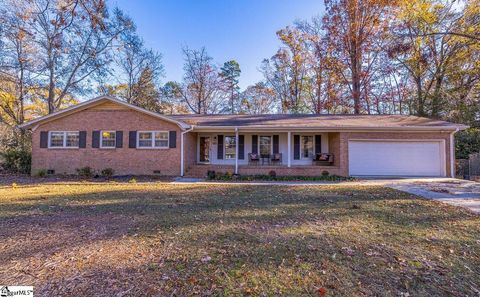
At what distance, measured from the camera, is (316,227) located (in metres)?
4.43

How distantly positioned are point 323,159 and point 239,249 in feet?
37.4

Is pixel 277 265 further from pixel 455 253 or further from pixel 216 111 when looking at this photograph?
pixel 216 111

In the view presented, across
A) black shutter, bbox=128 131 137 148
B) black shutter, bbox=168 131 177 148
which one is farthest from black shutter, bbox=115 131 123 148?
black shutter, bbox=168 131 177 148

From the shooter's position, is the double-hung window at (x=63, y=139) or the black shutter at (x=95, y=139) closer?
the black shutter at (x=95, y=139)

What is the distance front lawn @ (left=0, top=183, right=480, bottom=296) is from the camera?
2.55m

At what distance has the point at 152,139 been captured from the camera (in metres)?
13.0

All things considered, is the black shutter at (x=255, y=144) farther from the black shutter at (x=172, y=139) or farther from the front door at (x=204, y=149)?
the black shutter at (x=172, y=139)

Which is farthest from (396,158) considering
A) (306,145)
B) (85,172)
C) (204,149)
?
(85,172)

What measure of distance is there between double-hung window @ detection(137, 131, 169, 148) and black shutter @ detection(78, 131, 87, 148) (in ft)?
9.40

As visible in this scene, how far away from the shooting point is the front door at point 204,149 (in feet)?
50.8

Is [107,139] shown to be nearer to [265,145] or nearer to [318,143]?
[265,145]

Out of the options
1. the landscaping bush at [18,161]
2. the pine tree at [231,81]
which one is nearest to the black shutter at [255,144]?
the landscaping bush at [18,161]

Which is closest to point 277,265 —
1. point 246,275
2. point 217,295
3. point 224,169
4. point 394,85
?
point 246,275

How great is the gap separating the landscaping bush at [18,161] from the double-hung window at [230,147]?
438 inches
